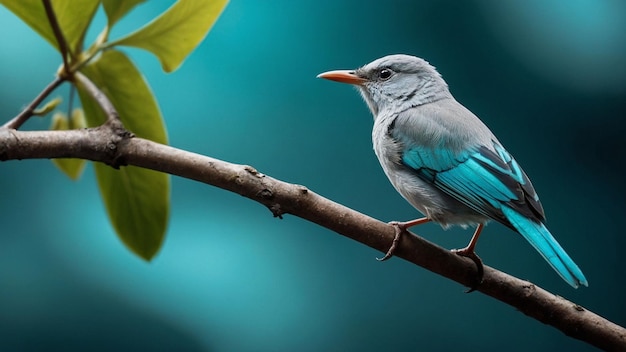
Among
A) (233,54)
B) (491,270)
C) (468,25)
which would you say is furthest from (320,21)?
(491,270)

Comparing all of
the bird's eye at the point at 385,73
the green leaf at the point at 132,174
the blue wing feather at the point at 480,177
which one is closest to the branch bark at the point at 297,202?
the blue wing feather at the point at 480,177

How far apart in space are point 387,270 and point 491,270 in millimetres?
1233

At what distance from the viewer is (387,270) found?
9.68 ft

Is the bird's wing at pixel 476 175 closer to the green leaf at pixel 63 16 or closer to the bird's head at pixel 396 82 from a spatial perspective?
the bird's head at pixel 396 82

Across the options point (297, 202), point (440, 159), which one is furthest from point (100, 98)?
point (440, 159)

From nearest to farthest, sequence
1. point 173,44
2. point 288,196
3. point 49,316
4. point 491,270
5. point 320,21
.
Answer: point 288,196 < point 491,270 < point 173,44 < point 49,316 < point 320,21

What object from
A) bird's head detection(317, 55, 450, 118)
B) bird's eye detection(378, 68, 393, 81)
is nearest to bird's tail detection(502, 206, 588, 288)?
bird's head detection(317, 55, 450, 118)

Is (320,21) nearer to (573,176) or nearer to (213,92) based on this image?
(213,92)

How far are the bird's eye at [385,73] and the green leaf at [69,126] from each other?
1.00 metres

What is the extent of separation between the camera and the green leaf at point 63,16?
77.7 inches

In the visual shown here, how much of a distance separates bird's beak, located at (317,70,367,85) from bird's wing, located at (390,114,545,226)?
0.90 ft

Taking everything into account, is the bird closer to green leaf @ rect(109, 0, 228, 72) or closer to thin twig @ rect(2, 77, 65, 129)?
green leaf @ rect(109, 0, 228, 72)

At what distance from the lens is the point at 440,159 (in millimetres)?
2018

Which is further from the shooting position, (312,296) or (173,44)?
(312,296)
